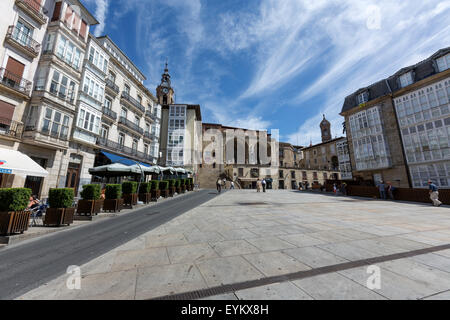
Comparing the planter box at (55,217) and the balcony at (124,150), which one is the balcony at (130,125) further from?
the planter box at (55,217)

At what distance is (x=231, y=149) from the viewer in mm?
51375

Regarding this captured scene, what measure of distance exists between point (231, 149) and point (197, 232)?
152ft

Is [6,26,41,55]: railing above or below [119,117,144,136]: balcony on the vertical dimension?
above

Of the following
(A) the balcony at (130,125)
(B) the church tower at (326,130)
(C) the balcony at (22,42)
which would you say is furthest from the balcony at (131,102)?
(B) the church tower at (326,130)

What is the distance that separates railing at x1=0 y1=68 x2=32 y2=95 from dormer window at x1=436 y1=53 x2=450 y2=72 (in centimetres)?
4046

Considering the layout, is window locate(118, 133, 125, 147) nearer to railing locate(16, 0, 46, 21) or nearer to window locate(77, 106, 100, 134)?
window locate(77, 106, 100, 134)

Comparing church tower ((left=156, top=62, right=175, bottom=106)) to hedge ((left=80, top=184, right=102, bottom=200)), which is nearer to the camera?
hedge ((left=80, top=184, right=102, bottom=200))

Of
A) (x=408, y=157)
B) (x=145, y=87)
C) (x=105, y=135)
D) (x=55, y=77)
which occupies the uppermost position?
(x=145, y=87)

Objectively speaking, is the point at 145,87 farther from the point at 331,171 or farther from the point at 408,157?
the point at 331,171

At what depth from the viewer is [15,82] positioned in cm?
1232

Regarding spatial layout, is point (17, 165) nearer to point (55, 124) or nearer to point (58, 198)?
point (58, 198)

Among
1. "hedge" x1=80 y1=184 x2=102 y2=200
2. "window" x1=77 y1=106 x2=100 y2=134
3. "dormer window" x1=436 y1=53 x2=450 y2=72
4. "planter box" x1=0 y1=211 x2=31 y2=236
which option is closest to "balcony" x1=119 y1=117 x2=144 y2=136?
"window" x1=77 y1=106 x2=100 y2=134

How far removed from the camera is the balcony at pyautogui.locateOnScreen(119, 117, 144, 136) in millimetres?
21773
